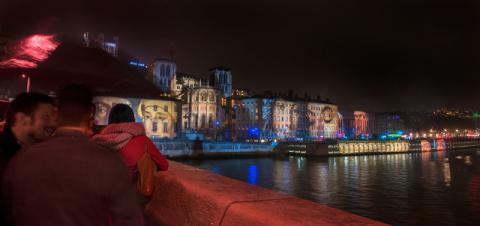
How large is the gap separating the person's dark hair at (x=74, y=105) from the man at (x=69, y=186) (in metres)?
0.27

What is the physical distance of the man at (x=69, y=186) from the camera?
1.81 meters

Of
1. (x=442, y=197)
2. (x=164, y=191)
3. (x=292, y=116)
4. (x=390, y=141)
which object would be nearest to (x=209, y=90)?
(x=292, y=116)

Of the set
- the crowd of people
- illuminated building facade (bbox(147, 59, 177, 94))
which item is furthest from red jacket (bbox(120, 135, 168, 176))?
illuminated building facade (bbox(147, 59, 177, 94))

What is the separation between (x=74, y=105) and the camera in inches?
89.0

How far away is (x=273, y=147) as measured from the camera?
90.4 metres

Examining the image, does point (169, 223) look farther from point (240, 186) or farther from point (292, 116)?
point (292, 116)

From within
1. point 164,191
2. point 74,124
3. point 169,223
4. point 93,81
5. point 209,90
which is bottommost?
point 169,223

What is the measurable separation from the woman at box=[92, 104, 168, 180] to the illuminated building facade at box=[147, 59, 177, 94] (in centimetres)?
12319

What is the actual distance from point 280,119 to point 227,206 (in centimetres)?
12096

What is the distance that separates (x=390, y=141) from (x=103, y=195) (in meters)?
128

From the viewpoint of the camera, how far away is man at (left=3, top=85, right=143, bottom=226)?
181cm

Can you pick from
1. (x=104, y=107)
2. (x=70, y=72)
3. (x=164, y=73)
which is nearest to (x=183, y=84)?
(x=164, y=73)

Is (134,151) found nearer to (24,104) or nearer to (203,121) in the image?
(24,104)

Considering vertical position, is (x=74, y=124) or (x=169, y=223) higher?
(x=74, y=124)
